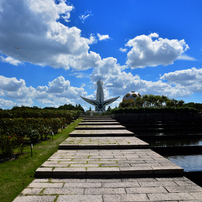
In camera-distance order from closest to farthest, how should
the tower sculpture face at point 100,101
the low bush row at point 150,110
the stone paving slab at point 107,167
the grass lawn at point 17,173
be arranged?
the grass lawn at point 17,173 < the stone paving slab at point 107,167 < the low bush row at point 150,110 < the tower sculpture face at point 100,101

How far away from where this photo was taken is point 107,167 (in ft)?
14.9

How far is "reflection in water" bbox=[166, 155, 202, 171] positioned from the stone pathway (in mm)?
1730

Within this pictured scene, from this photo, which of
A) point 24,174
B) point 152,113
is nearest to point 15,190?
point 24,174

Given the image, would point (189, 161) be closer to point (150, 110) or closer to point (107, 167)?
point (107, 167)

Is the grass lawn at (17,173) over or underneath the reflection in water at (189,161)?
A: over

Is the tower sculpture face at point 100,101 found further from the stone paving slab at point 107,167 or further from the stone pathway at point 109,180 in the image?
the stone paving slab at point 107,167

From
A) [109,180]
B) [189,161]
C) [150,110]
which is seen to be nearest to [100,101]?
[150,110]

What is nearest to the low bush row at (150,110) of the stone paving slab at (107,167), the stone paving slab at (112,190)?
the stone paving slab at (107,167)

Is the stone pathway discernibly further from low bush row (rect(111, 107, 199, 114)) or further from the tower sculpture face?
Result: the tower sculpture face

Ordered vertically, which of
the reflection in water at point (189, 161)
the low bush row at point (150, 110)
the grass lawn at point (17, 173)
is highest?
the low bush row at point (150, 110)

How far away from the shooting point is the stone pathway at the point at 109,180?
3.32 meters

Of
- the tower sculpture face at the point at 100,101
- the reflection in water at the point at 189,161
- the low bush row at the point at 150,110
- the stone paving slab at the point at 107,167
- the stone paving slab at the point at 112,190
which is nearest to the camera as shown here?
the stone paving slab at the point at 112,190

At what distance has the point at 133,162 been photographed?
503 centimetres

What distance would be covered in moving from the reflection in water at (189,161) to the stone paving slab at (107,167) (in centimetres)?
185
